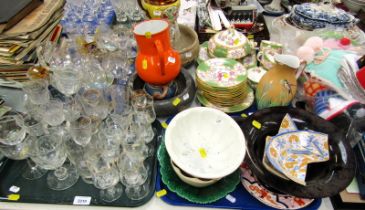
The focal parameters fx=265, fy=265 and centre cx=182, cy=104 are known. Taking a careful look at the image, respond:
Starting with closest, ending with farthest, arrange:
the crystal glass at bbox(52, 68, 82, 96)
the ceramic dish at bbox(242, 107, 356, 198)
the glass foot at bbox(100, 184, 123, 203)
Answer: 1. the ceramic dish at bbox(242, 107, 356, 198)
2. the glass foot at bbox(100, 184, 123, 203)
3. the crystal glass at bbox(52, 68, 82, 96)

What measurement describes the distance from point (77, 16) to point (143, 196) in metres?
0.99

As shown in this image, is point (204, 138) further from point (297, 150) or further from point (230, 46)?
point (230, 46)

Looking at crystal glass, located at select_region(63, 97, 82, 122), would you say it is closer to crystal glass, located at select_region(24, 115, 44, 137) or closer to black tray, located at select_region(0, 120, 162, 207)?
crystal glass, located at select_region(24, 115, 44, 137)

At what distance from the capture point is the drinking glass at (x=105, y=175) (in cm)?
74

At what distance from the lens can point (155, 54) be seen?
34.5 inches

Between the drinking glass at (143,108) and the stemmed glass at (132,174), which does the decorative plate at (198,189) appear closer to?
the stemmed glass at (132,174)

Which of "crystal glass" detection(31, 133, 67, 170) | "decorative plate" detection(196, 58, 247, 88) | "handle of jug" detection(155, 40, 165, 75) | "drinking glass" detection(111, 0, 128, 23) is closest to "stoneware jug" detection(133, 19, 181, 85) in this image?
"handle of jug" detection(155, 40, 165, 75)

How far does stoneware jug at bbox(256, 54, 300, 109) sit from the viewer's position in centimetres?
85

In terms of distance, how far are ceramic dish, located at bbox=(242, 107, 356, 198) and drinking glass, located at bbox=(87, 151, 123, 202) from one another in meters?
0.39

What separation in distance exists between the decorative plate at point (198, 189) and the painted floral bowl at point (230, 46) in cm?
51

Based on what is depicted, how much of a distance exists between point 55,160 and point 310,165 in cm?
74

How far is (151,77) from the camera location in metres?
0.91

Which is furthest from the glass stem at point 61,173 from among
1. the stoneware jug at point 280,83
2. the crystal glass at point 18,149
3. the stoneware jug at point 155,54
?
the stoneware jug at point 280,83

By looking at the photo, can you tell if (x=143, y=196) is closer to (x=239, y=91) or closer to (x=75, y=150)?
(x=75, y=150)
